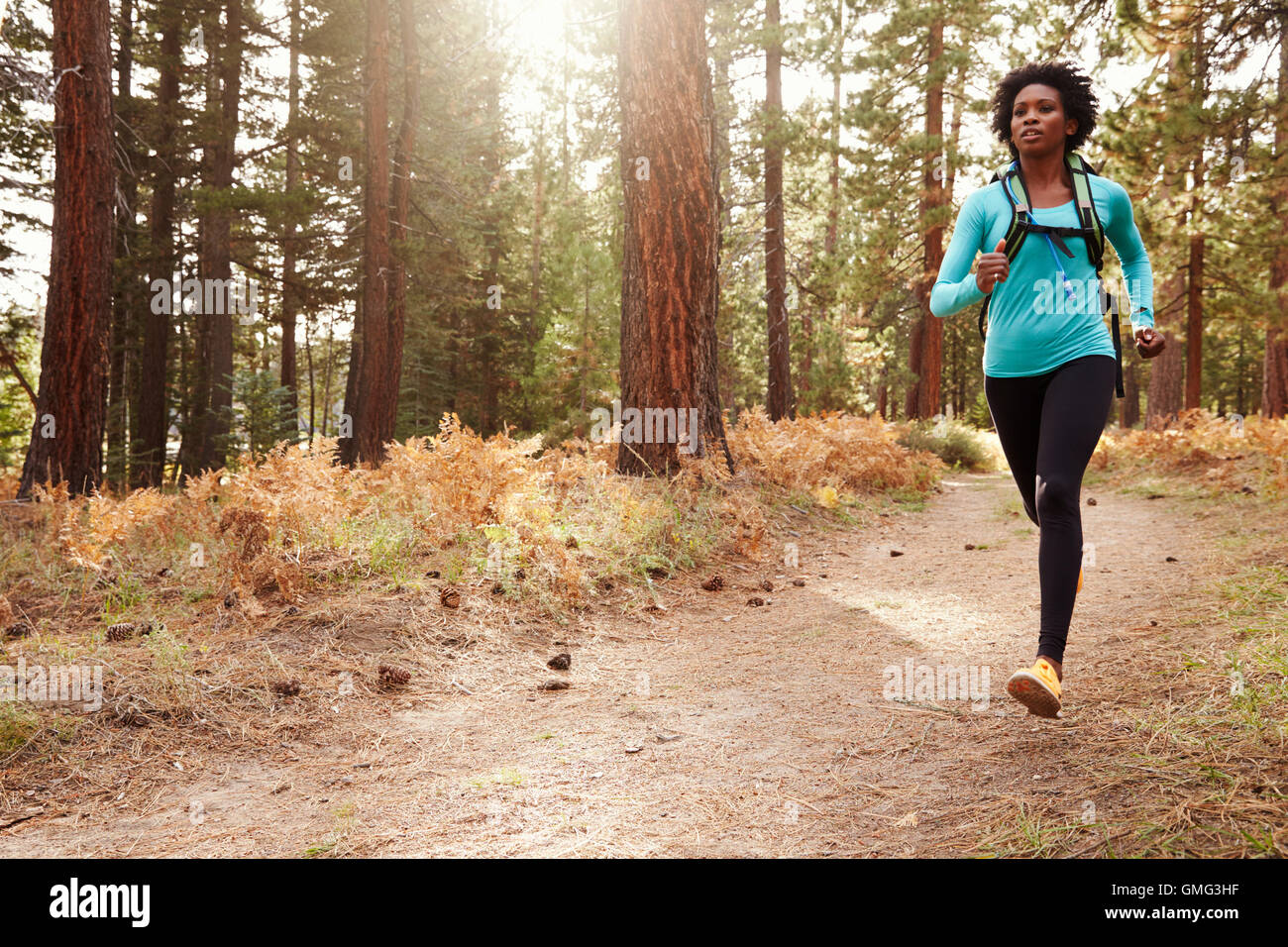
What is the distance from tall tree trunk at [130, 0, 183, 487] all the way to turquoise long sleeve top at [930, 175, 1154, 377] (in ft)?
58.5

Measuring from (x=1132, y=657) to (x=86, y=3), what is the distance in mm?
10889

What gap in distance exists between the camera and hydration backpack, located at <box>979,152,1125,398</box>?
10.5 ft

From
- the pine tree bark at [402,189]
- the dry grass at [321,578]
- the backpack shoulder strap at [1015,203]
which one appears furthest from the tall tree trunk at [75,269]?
the backpack shoulder strap at [1015,203]

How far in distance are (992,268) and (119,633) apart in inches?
184

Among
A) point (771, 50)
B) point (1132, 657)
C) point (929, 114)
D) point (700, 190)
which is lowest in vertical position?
point (1132, 657)

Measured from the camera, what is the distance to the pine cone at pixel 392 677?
4.04 m

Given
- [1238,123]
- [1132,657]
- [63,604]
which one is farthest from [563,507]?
[1238,123]

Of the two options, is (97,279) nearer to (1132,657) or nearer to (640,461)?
(640,461)

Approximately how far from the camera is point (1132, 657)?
Result: 148 inches

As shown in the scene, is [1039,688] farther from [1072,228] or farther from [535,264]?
[535,264]

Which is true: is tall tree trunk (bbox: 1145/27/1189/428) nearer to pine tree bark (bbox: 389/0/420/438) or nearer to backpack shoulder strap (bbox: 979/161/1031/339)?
backpack shoulder strap (bbox: 979/161/1031/339)

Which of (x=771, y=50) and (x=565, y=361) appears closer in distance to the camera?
(x=771, y=50)

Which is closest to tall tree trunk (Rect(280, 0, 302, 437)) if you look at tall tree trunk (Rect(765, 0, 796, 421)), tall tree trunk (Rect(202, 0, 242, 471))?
tall tree trunk (Rect(202, 0, 242, 471))

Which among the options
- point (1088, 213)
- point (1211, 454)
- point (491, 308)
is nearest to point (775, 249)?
point (491, 308)
